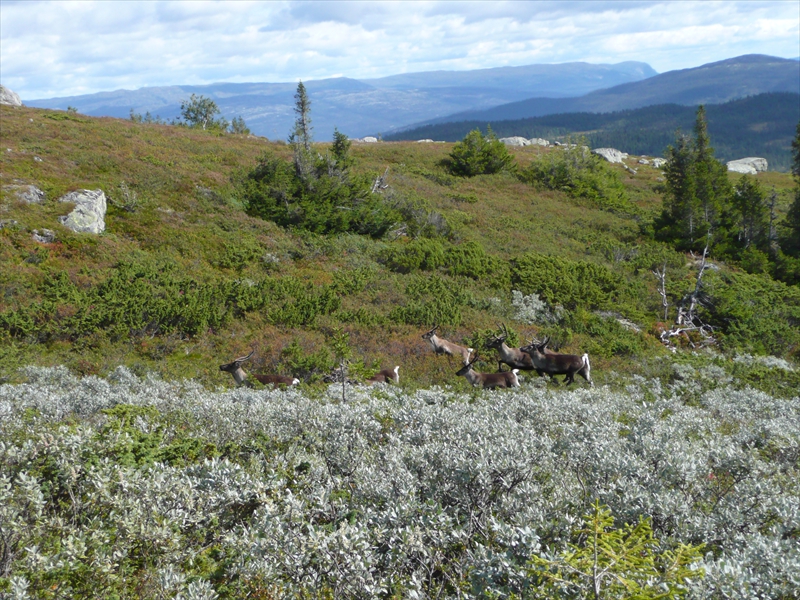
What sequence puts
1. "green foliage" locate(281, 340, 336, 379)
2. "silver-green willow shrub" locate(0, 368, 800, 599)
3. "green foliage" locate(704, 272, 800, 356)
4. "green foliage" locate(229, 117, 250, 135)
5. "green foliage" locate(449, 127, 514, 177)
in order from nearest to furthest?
"silver-green willow shrub" locate(0, 368, 800, 599), "green foliage" locate(281, 340, 336, 379), "green foliage" locate(704, 272, 800, 356), "green foliage" locate(449, 127, 514, 177), "green foliage" locate(229, 117, 250, 135)

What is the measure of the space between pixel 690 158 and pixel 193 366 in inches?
1511

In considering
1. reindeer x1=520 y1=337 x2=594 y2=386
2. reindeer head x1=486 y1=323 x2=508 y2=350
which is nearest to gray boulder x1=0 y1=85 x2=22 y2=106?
reindeer head x1=486 y1=323 x2=508 y2=350

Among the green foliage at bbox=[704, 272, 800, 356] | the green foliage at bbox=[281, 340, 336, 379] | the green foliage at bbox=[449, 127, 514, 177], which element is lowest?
the green foliage at bbox=[704, 272, 800, 356]

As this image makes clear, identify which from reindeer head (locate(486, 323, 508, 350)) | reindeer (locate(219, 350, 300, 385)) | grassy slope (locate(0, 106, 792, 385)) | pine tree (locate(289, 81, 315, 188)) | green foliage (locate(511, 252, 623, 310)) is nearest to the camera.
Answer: reindeer (locate(219, 350, 300, 385))

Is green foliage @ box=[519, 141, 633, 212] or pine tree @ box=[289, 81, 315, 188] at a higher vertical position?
pine tree @ box=[289, 81, 315, 188]

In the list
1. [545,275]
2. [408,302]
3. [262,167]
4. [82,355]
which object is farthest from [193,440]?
[262,167]

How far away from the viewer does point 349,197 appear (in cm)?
2728

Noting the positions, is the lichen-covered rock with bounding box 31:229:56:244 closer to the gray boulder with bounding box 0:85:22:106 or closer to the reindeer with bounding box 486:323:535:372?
the reindeer with bounding box 486:323:535:372

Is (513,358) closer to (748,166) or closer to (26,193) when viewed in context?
(26,193)

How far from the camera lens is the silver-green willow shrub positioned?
359cm

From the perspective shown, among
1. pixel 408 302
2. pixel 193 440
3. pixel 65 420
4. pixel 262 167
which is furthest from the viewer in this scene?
pixel 262 167

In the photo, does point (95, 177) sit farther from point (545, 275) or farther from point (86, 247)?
point (545, 275)

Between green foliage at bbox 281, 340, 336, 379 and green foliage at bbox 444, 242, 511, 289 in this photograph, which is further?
green foliage at bbox 444, 242, 511, 289

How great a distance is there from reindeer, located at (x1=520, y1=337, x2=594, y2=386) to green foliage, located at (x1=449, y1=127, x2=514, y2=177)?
121 ft
